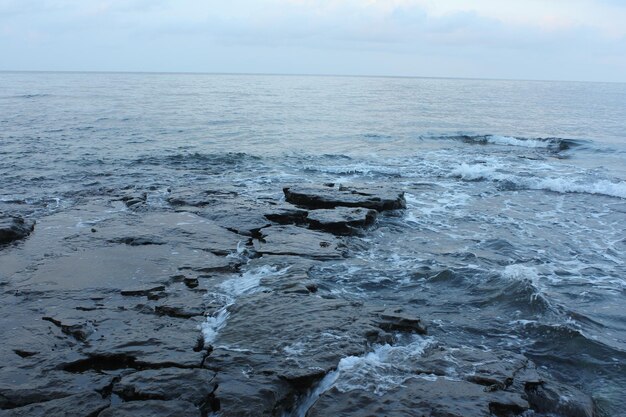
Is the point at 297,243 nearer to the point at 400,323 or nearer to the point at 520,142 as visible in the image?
the point at 400,323

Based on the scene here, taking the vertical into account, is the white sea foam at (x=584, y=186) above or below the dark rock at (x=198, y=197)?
below

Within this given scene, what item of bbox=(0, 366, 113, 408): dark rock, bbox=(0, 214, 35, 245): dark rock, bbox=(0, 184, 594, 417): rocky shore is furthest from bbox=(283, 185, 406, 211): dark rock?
bbox=(0, 366, 113, 408): dark rock

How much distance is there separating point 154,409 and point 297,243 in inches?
228

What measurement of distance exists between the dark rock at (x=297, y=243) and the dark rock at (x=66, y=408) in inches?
201

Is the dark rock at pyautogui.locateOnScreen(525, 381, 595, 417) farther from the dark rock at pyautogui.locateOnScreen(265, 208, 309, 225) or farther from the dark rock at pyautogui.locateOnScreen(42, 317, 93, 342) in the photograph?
the dark rock at pyautogui.locateOnScreen(265, 208, 309, 225)

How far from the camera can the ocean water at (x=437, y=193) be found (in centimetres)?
751

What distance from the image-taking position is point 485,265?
10055mm

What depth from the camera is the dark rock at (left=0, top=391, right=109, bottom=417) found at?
4938 mm

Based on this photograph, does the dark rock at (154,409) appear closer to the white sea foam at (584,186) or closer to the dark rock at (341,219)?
the dark rock at (341,219)

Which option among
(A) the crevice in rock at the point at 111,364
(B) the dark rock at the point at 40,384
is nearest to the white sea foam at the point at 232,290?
(A) the crevice in rock at the point at 111,364

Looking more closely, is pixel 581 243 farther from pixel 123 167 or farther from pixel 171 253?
pixel 123 167

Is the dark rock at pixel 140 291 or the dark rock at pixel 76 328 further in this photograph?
the dark rock at pixel 140 291

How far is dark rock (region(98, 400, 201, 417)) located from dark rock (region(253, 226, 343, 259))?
16.4 ft

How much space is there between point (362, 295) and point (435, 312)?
4.22 feet
